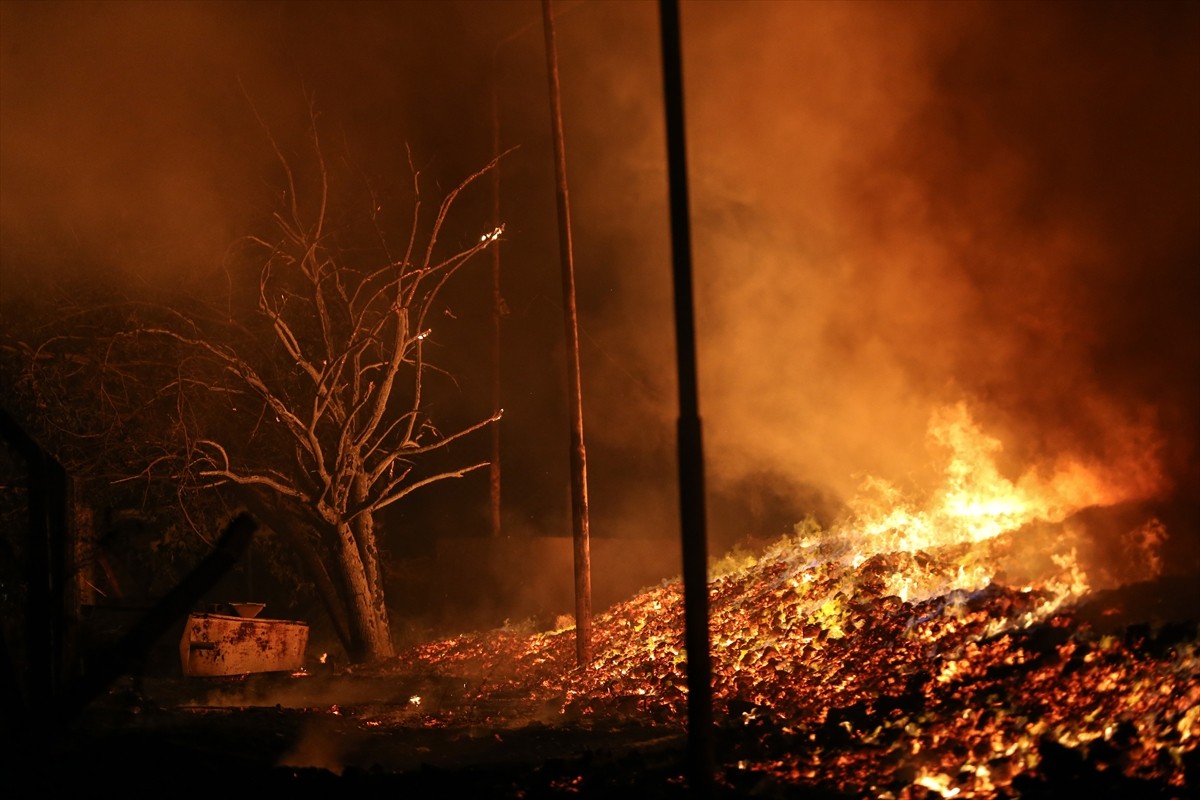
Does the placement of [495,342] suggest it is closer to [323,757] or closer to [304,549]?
[304,549]

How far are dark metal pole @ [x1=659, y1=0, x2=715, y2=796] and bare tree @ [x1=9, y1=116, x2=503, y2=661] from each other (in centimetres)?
876

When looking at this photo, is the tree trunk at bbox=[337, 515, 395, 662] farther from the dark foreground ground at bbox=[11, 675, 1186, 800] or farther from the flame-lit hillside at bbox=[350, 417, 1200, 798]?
the dark foreground ground at bbox=[11, 675, 1186, 800]

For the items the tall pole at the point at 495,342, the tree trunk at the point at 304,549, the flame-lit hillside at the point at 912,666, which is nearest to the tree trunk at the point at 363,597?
the tree trunk at the point at 304,549

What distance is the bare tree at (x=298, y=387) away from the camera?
15.7 meters

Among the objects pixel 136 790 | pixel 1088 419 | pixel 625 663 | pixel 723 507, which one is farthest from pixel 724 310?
pixel 136 790

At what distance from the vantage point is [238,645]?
47.2ft

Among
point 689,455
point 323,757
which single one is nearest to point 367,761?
point 323,757

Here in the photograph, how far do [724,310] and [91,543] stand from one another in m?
12.3

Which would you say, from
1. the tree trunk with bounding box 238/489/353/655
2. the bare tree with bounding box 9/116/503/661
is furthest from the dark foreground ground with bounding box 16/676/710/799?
the tree trunk with bounding box 238/489/353/655

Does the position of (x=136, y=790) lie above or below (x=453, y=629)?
below

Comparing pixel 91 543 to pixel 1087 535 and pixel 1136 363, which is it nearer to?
pixel 1087 535

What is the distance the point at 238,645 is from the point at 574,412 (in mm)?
6143

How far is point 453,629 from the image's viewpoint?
19.0 metres

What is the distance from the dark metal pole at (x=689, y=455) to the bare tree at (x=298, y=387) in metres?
8.76
